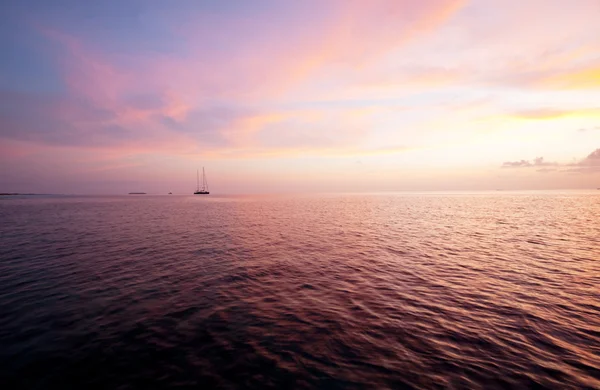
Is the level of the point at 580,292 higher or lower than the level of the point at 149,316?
lower

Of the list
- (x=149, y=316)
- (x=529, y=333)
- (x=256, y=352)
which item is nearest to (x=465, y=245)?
(x=529, y=333)

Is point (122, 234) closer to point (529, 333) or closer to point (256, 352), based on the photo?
point (256, 352)

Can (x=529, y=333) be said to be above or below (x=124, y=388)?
below

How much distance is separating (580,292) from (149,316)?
1056 inches

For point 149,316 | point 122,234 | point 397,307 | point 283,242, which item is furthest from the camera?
point 122,234

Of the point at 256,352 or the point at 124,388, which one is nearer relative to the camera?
the point at 124,388

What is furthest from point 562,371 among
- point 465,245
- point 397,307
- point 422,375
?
point 465,245

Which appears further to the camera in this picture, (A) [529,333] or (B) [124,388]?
(A) [529,333]

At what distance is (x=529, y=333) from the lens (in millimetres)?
12078

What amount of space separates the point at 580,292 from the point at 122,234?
5042 centimetres

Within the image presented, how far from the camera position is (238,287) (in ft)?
59.5

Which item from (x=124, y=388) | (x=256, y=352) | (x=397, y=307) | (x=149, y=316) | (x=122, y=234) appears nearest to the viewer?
(x=124, y=388)

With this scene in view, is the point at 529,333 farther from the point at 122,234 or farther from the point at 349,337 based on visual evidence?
the point at 122,234

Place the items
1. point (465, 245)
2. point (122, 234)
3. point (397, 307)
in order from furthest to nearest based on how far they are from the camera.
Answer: point (122, 234) → point (465, 245) → point (397, 307)
